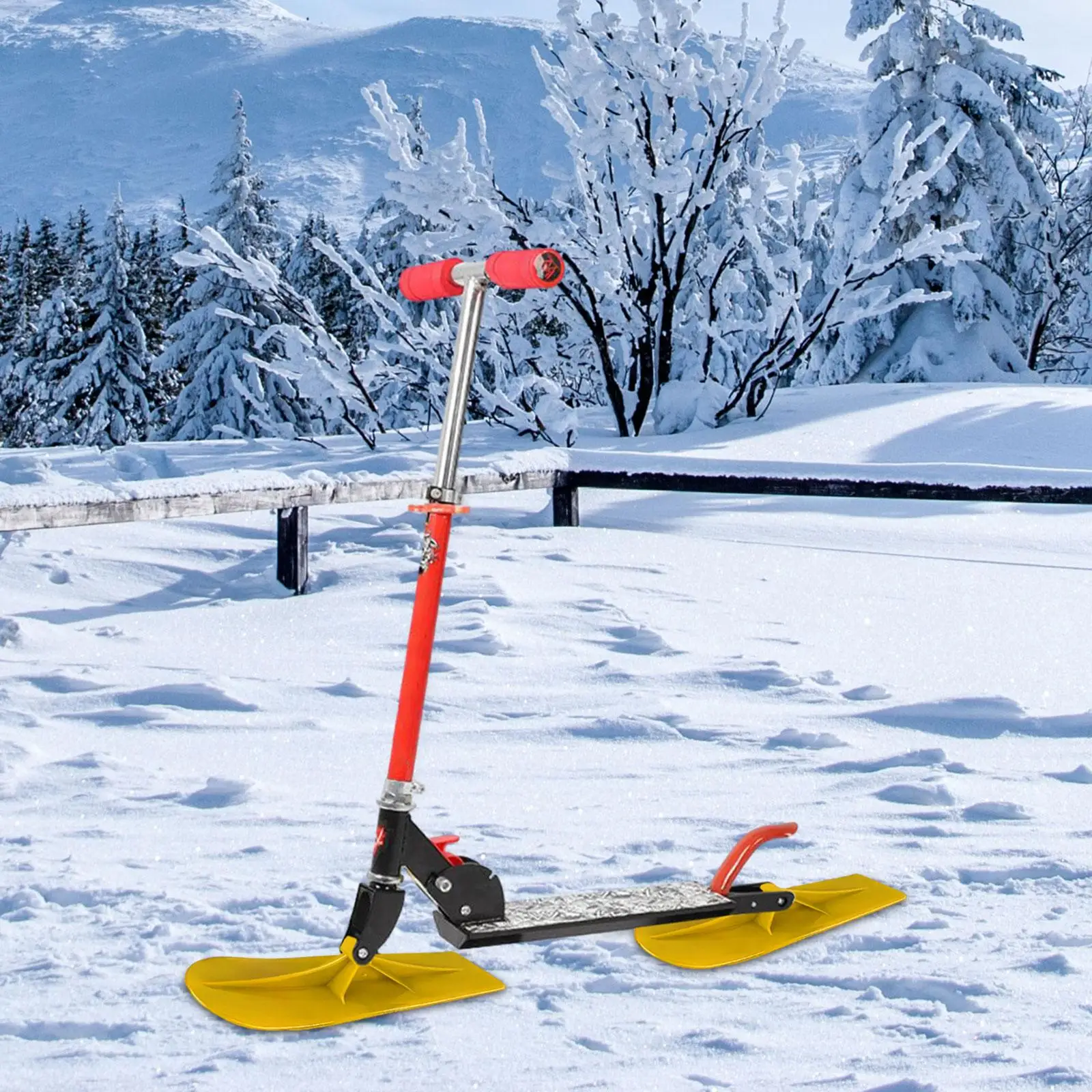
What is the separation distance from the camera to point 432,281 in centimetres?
296

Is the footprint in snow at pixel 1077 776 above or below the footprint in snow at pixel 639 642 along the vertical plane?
below

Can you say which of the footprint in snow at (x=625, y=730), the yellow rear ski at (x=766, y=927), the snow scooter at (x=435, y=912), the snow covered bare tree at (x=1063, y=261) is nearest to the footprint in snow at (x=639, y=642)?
the footprint in snow at (x=625, y=730)

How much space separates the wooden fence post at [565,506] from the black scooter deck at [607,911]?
6.12 meters

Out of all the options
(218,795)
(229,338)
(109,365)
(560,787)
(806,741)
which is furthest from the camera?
(109,365)

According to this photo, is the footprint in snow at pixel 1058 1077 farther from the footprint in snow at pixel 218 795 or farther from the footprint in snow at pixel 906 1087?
the footprint in snow at pixel 218 795

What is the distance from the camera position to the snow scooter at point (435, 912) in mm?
2754

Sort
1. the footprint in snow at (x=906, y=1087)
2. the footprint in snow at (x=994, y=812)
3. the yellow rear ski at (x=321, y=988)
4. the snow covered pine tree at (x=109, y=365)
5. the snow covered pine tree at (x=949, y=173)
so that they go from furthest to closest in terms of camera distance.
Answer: the snow covered pine tree at (x=109, y=365) < the snow covered pine tree at (x=949, y=173) < the footprint in snow at (x=994, y=812) < the yellow rear ski at (x=321, y=988) < the footprint in snow at (x=906, y=1087)

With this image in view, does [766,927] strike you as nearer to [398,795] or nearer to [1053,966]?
[1053,966]

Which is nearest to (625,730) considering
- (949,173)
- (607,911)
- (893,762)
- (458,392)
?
(893,762)

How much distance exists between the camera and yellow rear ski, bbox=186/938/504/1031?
2.69m

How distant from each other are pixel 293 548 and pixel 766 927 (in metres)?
4.62

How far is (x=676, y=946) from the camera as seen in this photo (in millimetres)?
3131

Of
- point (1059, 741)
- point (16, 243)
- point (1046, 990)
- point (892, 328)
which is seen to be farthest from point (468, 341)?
point (16, 243)

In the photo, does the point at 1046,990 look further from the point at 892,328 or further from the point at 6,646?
the point at 892,328
